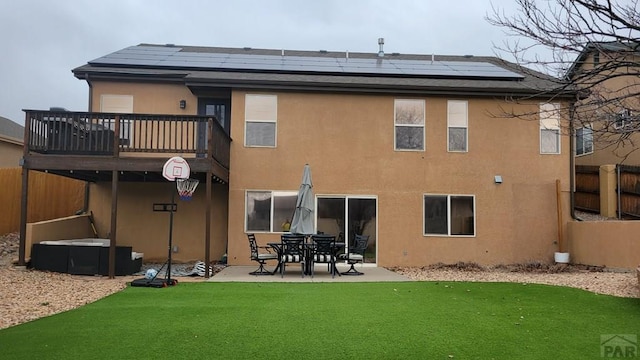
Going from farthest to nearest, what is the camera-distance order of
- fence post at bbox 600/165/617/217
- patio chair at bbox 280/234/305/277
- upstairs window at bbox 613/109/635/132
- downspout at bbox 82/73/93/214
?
fence post at bbox 600/165/617/217 < downspout at bbox 82/73/93/214 < patio chair at bbox 280/234/305/277 < upstairs window at bbox 613/109/635/132

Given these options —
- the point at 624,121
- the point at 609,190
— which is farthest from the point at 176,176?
the point at 609,190

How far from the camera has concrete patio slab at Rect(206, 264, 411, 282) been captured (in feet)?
33.3

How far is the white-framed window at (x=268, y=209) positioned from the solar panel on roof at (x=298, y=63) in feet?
12.1

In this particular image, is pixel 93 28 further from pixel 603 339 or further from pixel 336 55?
pixel 603 339

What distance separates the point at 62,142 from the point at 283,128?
5.37 m

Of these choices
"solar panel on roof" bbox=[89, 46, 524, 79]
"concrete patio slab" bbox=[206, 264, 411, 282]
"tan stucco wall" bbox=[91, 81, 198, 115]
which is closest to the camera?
"concrete patio slab" bbox=[206, 264, 411, 282]

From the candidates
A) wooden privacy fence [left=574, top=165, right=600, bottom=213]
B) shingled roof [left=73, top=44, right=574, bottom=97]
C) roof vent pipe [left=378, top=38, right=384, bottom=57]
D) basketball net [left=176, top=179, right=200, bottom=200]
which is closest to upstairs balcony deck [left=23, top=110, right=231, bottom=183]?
basketball net [left=176, top=179, right=200, bottom=200]

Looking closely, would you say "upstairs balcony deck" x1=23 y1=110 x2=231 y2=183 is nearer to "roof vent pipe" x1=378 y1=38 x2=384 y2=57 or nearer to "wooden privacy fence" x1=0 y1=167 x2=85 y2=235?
"wooden privacy fence" x1=0 y1=167 x2=85 y2=235

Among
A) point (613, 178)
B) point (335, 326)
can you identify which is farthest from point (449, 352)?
point (613, 178)

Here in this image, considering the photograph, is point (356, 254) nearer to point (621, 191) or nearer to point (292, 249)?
point (292, 249)

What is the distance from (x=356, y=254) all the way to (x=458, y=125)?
4.87 m

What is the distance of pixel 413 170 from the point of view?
1326cm

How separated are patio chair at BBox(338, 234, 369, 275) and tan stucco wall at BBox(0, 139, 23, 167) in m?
15.8

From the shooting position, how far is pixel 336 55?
697 inches
